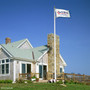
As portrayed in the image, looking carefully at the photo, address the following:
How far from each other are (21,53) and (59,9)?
8011mm

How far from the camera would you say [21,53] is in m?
27.6

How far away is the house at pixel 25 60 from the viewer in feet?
82.7

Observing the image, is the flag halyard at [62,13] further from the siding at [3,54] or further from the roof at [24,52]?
the siding at [3,54]

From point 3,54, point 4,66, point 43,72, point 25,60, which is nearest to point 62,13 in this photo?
point 25,60

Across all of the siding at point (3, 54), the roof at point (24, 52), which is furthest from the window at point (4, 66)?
the roof at point (24, 52)

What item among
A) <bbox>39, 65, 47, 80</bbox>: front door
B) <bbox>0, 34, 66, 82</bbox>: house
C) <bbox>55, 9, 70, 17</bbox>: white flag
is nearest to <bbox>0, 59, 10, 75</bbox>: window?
<bbox>0, 34, 66, 82</bbox>: house

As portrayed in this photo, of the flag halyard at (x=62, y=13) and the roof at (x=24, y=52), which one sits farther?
the roof at (x=24, y=52)

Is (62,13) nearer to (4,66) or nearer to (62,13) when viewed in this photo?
(62,13)

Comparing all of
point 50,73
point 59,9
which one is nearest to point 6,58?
point 50,73

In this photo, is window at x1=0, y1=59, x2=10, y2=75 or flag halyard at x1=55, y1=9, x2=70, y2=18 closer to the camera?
flag halyard at x1=55, y1=9, x2=70, y2=18

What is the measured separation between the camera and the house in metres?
25.2

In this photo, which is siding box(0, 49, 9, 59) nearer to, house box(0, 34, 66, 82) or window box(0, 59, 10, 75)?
house box(0, 34, 66, 82)

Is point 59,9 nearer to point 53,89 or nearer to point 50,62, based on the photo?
point 50,62

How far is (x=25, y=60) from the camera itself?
2639 cm
